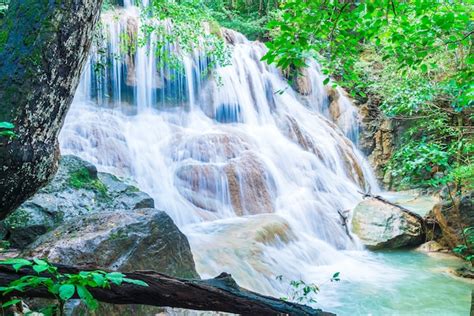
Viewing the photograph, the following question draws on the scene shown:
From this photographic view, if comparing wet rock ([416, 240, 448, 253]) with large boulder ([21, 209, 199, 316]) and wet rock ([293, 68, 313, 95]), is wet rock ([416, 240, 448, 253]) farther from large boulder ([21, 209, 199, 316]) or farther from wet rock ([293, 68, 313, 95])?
wet rock ([293, 68, 313, 95])

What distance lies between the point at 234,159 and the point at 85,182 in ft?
15.5

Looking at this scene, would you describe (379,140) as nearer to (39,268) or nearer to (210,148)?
(210,148)

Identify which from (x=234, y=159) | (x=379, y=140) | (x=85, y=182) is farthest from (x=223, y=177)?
(x=379, y=140)

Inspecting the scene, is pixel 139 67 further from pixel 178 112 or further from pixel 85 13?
pixel 85 13

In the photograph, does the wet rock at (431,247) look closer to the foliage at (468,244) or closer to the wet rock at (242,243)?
the foliage at (468,244)

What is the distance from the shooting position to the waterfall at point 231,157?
254 inches

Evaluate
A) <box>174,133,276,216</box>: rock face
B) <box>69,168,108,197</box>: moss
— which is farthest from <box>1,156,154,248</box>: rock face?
<box>174,133,276,216</box>: rock face

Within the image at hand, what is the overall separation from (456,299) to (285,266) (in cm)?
259

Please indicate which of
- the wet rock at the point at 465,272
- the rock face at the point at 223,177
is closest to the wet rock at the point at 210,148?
the rock face at the point at 223,177

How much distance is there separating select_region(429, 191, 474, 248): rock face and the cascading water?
5.46 ft

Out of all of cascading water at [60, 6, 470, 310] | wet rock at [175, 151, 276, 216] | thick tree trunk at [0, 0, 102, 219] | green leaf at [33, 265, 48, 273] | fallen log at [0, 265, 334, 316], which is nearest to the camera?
green leaf at [33, 265, 48, 273]

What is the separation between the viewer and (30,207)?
4.27m

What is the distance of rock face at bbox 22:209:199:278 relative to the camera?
2959 millimetres

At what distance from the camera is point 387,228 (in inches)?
313
